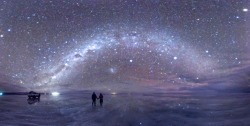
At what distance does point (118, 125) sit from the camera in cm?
1673

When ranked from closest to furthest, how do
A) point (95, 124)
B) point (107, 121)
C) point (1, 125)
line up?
point (1, 125)
point (95, 124)
point (107, 121)

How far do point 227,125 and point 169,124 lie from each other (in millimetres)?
4152

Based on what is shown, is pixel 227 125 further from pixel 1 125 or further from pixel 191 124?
pixel 1 125

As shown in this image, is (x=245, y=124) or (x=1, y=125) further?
(x=245, y=124)

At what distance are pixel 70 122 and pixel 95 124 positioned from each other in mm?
2019

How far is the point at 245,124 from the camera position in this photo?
733 inches

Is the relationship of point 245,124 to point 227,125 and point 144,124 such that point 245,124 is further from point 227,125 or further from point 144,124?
point 144,124

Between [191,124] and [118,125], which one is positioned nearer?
[118,125]

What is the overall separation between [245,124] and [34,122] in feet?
47.7

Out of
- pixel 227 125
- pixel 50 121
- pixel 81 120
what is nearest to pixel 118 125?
pixel 81 120

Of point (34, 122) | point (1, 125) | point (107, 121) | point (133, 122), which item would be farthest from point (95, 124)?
point (1, 125)

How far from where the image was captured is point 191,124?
60.6 ft

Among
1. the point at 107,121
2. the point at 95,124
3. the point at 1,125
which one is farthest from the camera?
the point at 107,121

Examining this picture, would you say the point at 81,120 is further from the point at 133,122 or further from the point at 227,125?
the point at 227,125
